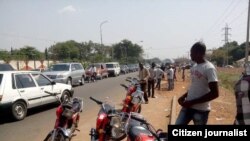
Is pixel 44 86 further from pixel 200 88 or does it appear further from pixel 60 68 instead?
pixel 60 68

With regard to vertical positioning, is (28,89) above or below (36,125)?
above

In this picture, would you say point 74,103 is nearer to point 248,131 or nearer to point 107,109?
point 107,109

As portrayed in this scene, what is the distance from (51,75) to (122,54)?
97.0 m

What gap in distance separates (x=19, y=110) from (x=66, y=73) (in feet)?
42.6

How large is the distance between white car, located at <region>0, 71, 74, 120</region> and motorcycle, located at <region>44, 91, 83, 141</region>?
9.46 ft

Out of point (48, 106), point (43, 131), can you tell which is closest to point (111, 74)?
point (48, 106)

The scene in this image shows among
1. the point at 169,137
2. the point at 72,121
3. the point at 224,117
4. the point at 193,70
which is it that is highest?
the point at 193,70

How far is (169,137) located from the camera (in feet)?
10.3

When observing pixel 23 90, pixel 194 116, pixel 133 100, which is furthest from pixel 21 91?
pixel 194 116

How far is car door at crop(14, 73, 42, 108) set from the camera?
1075 centimetres

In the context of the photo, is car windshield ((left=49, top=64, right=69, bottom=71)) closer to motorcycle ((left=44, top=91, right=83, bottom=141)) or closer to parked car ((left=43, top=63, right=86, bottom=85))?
parked car ((left=43, top=63, right=86, bottom=85))

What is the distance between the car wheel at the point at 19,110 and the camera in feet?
33.6

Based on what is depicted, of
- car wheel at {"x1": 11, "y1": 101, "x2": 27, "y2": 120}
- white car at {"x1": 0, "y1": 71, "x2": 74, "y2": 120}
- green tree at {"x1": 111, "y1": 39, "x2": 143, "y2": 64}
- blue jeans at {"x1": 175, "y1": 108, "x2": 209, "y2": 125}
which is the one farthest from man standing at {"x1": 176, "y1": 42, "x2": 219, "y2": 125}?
green tree at {"x1": 111, "y1": 39, "x2": 143, "y2": 64}

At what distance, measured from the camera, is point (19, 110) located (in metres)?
10.5
